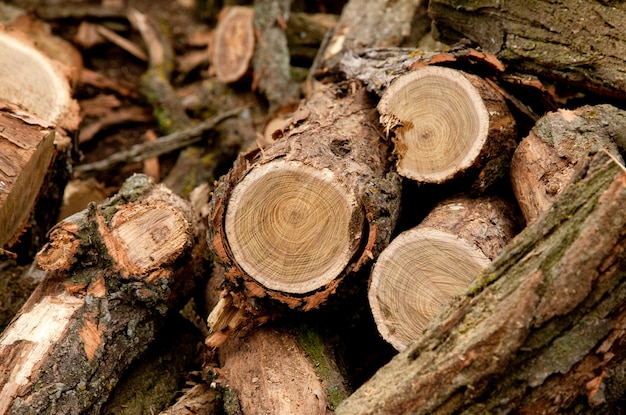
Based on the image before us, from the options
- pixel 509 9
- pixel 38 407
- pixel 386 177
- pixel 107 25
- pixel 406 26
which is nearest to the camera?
pixel 38 407

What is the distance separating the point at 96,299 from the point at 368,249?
1131mm

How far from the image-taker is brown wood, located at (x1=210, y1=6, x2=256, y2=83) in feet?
15.1

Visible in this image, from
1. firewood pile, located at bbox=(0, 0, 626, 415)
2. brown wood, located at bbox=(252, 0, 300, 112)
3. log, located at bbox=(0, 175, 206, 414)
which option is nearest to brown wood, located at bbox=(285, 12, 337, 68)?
brown wood, located at bbox=(252, 0, 300, 112)

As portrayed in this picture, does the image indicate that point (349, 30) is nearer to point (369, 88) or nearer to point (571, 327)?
point (369, 88)

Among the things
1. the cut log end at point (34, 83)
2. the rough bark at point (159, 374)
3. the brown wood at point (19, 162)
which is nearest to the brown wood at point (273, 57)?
the cut log end at point (34, 83)

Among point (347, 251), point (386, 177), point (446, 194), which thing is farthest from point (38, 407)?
point (446, 194)

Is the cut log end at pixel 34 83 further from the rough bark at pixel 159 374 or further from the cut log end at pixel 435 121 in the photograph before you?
the cut log end at pixel 435 121

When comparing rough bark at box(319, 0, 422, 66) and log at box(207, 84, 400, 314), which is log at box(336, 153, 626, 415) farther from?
rough bark at box(319, 0, 422, 66)

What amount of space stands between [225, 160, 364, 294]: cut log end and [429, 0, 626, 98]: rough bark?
46.7 inches

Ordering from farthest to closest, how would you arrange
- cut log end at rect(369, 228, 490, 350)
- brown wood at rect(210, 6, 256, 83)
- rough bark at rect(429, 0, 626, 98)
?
brown wood at rect(210, 6, 256, 83) → rough bark at rect(429, 0, 626, 98) → cut log end at rect(369, 228, 490, 350)

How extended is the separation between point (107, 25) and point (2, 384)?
3873 millimetres

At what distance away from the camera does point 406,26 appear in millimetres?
3732

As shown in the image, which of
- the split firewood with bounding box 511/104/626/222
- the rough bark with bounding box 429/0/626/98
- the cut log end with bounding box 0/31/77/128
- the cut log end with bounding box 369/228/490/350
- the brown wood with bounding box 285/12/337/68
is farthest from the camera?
the brown wood with bounding box 285/12/337/68

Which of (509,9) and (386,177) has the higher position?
(509,9)
